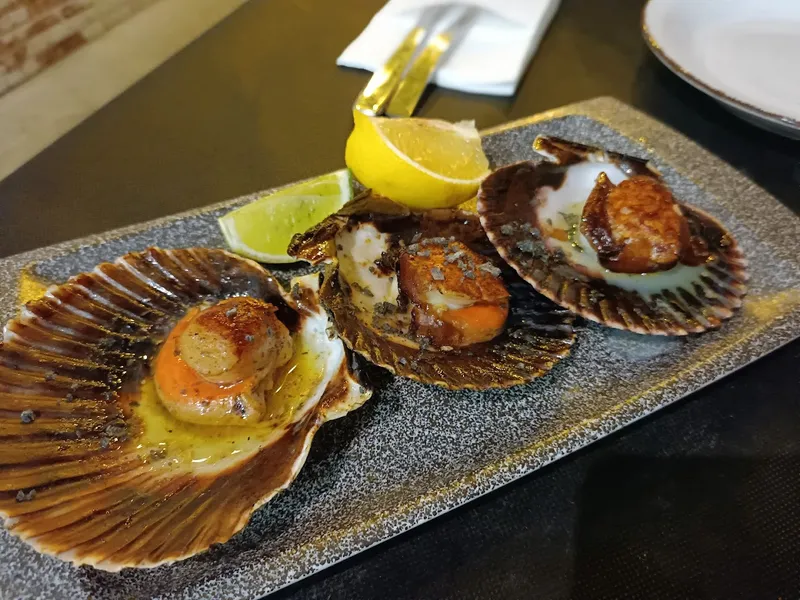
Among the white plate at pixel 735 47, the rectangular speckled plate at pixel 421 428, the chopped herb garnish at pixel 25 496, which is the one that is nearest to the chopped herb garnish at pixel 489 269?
the rectangular speckled plate at pixel 421 428

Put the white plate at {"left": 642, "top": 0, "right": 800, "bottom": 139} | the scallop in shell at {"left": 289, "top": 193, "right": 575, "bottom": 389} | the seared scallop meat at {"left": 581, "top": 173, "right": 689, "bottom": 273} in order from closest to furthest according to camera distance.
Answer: the scallop in shell at {"left": 289, "top": 193, "right": 575, "bottom": 389} → the seared scallop meat at {"left": 581, "top": 173, "right": 689, "bottom": 273} → the white plate at {"left": 642, "top": 0, "right": 800, "bottom": 139}

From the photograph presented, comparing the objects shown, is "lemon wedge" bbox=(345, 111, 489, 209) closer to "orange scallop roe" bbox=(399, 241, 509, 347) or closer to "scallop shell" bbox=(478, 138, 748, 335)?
"scallop shell" bbox=(478, 138, 748, 335)

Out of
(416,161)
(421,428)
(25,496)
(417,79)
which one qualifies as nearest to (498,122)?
(417,79)

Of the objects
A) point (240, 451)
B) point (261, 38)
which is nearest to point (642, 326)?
point (240, 451)

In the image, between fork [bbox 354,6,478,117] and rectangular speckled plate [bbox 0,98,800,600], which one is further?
fork [bbox 354,6,478,117]

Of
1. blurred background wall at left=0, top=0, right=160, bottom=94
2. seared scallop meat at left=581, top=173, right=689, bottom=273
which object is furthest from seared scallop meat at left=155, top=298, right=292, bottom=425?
blurred background wall at left=0, top=0, right=160, bottom=94

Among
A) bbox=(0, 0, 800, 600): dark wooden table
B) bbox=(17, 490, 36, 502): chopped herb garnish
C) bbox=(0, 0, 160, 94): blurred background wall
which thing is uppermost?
bbox=(0, 0, 160, 94): blurred background wall

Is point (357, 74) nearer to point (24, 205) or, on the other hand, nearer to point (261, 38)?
point (261, 38)

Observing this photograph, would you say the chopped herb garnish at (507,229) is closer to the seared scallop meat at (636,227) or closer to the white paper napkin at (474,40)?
the seared scallop meat at (636,227)

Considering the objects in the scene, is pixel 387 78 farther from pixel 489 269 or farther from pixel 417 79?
pixel 489 269
